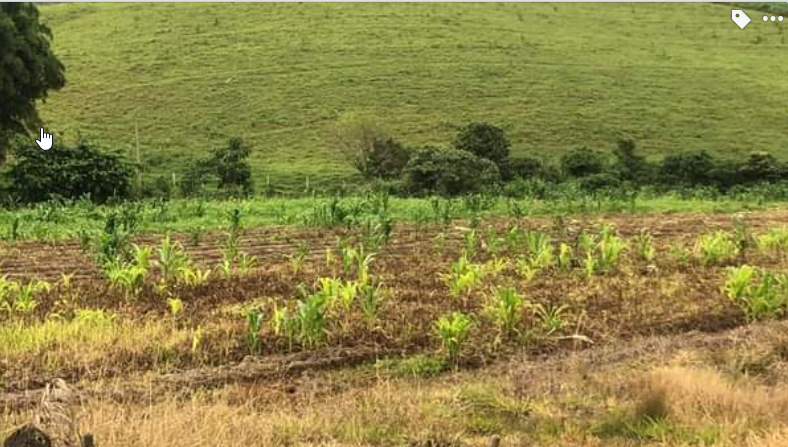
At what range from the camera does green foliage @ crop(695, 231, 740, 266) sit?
10945mm

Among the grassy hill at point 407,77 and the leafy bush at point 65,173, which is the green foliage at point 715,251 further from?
the grassy hill at point 407,77

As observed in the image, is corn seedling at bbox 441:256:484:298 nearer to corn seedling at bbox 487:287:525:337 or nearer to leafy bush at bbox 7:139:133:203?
corn seedling at bbox 487:287:525:337

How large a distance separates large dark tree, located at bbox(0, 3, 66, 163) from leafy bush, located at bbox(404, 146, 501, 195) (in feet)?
40.5

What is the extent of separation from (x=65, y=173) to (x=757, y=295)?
2077 cm

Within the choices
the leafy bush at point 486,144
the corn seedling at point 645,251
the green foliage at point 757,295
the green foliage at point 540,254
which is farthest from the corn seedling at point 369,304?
the leafy bush at point 486,144

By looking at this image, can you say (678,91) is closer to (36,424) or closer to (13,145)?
(13,145)

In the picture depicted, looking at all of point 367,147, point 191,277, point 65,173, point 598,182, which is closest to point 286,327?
point 191,277

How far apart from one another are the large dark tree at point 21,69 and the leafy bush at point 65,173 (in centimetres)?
243

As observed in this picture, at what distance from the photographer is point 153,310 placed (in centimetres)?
Answer: 793

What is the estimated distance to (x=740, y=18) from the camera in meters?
58.2

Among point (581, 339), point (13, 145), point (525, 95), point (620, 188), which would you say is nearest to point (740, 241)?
point (581, 339)

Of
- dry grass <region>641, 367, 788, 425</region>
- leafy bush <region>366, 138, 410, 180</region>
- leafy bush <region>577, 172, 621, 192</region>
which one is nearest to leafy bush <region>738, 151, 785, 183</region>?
leafy bush <region>577, 172, 621, 192</region>

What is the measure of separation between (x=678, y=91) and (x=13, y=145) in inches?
1389

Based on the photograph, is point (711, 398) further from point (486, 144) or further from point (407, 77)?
point (407, 77)
